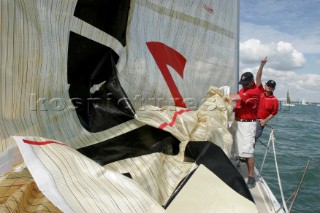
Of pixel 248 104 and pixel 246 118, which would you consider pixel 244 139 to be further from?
pixel 248 104

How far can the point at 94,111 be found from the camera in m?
Result: 1.56

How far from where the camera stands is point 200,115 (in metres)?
1.92

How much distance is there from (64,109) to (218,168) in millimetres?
698

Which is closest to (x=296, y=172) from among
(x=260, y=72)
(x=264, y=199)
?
(x=260, y=72)

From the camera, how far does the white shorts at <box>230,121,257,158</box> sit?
2.78 metres

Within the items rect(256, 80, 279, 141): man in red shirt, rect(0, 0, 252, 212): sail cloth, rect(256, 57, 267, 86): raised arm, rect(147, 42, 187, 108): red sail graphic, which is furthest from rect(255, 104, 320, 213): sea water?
rect(0, 0, 252, 212): sail cloth

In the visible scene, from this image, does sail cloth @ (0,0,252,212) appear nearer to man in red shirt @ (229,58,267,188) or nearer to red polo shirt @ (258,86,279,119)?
man in red shirt @ (229,58,267,188)

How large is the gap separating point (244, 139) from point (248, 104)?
0.30 m

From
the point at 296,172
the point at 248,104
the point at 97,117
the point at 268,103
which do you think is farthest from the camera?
the point at 296,172

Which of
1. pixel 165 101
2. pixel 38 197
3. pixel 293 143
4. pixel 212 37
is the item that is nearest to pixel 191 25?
pixel 212 37

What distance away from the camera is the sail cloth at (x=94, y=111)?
978 millimetres

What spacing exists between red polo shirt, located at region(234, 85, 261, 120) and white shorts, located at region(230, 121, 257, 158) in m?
0.07

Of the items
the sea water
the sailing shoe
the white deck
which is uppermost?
the sailing shoe

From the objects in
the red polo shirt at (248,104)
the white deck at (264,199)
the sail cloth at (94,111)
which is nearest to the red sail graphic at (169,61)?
the sail cloth at (94,111)
